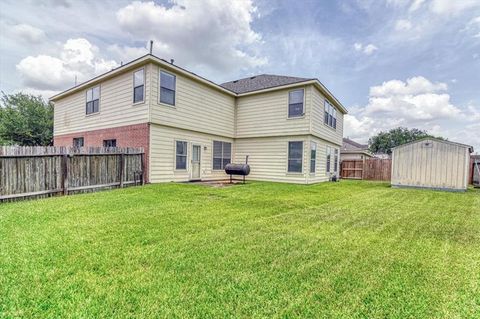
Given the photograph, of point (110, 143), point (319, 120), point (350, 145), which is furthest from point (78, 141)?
point (350, 145)

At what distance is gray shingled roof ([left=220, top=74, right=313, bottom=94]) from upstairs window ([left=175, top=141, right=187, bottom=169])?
5.43 meters

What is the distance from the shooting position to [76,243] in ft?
11.9

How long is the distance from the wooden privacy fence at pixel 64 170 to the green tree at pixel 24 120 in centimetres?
2215

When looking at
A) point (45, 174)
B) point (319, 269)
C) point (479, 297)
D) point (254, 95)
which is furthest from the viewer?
point (254, 95)

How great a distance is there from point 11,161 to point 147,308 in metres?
7.56

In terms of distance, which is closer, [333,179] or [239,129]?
[239,129]

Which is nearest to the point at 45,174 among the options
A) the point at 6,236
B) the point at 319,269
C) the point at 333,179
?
the point at 6,236

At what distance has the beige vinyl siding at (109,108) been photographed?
444 inches

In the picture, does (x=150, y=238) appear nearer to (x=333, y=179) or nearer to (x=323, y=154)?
(x=323, y=154)

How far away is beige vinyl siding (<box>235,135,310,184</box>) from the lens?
1312cm

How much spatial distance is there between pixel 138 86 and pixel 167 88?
4.22ft

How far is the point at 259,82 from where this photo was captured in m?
15.7

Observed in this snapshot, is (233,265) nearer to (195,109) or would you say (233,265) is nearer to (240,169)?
(240,169)

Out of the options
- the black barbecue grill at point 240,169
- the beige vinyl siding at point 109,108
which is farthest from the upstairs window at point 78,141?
the black barbecue grill at point 240,169
